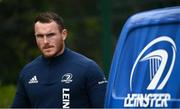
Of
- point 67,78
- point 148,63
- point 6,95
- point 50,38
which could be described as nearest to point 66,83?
point 67,78

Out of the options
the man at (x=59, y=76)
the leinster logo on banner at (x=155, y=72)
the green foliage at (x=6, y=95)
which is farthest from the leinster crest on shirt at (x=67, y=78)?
the green foliage at (x=6, y=95)

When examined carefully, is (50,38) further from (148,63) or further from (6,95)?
(6,95)

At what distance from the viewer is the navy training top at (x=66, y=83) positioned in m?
6.19

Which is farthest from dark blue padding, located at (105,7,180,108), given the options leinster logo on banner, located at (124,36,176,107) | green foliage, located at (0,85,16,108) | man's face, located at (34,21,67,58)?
green foliage, located at (0,85,16,108)

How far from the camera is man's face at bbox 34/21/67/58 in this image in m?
6.23

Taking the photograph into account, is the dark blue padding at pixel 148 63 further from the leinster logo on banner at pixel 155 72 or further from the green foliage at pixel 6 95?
the green foliage at pixel 6 95

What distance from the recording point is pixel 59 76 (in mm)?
6273

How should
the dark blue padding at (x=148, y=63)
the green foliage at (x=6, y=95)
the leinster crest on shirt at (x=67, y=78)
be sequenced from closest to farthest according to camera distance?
the dark blue padding at (x=148, y=63) → the leinster crest on shirt at (x=67, y=78) → the green foliage at (x=6, y=95)

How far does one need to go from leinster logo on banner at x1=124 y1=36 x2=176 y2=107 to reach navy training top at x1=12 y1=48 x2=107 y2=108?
2.20 ft

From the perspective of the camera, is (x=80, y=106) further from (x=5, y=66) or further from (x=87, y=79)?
(x=5, y=66)

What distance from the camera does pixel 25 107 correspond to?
6.57 meters

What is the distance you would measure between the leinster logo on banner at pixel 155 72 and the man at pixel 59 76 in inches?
26.6

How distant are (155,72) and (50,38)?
3.77ft

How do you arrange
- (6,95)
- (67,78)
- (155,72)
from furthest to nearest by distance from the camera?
(6,95) → (67,78) → (155,72)
